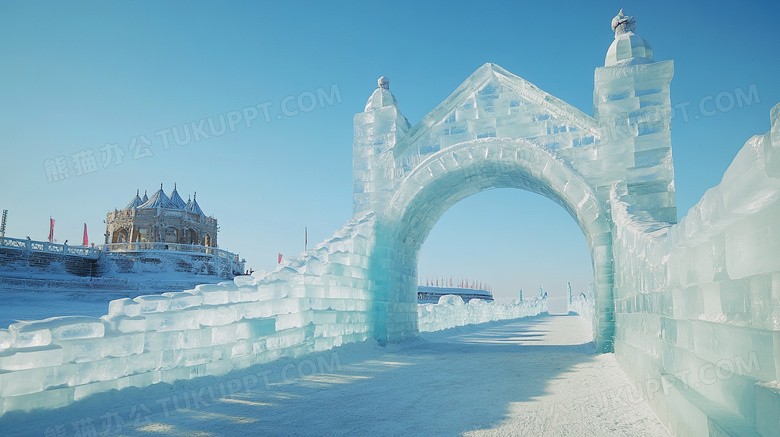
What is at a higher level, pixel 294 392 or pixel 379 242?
pixel 379 242

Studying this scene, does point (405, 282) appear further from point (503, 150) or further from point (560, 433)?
point (560, 433)

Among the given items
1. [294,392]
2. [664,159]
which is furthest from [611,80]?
[294,392]

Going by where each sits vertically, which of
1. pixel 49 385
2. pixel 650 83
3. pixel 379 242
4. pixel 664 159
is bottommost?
pixel 49 385

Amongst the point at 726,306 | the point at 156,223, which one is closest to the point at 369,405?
the point at 726,306

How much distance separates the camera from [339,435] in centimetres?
314

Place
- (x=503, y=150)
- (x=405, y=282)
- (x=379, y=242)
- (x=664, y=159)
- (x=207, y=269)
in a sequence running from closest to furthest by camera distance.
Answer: (x=664, y=159) < (x=503, y=150) < (x=379, y=242) < (x=405, y=282) < (x=207, y=269)

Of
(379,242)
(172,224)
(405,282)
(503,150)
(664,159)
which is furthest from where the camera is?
(172,224)

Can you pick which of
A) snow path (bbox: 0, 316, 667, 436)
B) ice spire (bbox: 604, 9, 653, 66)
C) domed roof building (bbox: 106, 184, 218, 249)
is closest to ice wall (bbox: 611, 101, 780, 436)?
snow path (bbox: 0, 316, 667, 436)

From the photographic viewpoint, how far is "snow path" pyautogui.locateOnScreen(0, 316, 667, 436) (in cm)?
321

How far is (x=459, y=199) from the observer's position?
Answer: 1042cm

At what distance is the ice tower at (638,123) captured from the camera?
7039 mm

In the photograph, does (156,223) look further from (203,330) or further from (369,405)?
(369,405)

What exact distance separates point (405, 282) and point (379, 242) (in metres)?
1.43

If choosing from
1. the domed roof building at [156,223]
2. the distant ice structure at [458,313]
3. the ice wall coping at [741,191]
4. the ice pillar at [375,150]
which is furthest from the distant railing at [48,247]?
the ice wall coping at [741,191]
